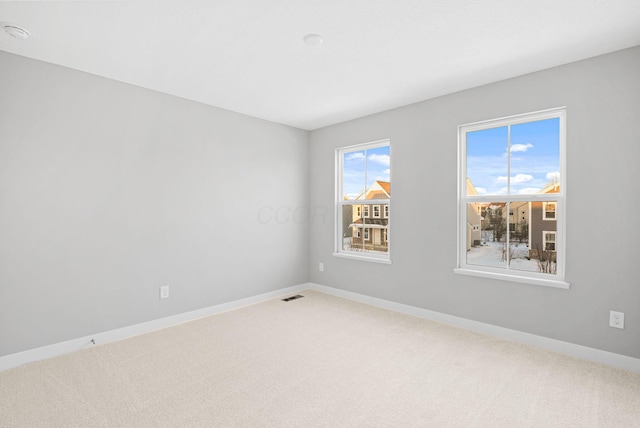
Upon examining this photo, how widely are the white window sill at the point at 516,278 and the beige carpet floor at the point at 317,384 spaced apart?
1.86 feet

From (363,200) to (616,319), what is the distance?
8.85ft

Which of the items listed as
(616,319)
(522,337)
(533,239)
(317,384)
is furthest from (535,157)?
(317,384)

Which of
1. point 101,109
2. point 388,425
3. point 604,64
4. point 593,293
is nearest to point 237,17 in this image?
point 101,109

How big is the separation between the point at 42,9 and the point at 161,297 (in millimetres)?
2520

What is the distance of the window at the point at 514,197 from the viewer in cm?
281

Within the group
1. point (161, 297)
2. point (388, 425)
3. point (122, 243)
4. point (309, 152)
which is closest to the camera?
point (388, 425)

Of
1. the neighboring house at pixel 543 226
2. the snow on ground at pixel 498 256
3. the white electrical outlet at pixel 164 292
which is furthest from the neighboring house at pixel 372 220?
the white electrical outlet at pixel 164 292

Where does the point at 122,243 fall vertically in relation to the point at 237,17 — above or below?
below

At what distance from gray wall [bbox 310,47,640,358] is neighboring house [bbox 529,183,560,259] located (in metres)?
0.17

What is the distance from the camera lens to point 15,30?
2.16 meters

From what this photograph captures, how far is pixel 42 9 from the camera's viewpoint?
1981 mm

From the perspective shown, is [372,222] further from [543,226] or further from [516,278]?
[543,226]

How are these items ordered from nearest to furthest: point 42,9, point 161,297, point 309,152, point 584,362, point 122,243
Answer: point 42,9, point 584,362, point 122,243, point 161,297, point 309,152

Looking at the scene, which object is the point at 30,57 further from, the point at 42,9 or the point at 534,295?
the point at 534,295
